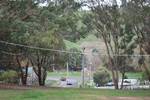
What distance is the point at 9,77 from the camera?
34.9 m

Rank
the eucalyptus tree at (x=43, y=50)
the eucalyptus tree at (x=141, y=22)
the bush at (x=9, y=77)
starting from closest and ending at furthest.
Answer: the eucalyptus tree at (x=43, y=50)
the eucalyptus tree at (x=141, y=22)
the bush at (x=9, y=77)

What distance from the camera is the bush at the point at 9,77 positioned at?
113 feet

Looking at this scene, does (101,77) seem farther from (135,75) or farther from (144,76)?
(144,76)

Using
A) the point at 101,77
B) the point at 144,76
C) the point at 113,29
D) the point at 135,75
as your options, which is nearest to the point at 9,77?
the point at 113,29

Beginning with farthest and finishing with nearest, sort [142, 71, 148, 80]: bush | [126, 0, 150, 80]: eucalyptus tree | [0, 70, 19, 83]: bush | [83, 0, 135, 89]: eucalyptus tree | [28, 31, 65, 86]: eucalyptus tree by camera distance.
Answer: [142, 71, 148, 80]: bush
[0, 70, 19, 83]: bush
[83, 0, 135, 89]: eucalyptus tree
[126, 0, 150, 80]: eucalyptus tree
[28, 31, 65, 86]: eucalyptus tree

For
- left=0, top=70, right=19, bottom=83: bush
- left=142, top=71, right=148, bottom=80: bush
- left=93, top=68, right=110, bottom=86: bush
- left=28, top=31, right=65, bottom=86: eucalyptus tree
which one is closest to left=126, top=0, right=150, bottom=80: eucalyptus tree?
left=142, top=71, right=148, bottom=80: bush

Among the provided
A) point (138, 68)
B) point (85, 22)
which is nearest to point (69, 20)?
point (85, 22)

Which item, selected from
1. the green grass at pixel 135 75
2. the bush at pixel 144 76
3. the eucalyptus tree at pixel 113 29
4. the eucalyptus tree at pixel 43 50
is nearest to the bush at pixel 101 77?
the green grass at pixel 135 75

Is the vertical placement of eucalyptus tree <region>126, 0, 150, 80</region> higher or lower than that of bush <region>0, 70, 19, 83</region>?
higher

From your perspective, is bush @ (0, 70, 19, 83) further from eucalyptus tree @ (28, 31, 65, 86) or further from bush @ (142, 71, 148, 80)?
bush @ (142, 71, 148, 80)

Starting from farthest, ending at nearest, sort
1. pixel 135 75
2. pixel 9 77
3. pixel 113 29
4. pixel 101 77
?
pixel 101 77 < pixel 135 75 < pixel 9 77 < pixel 113 29

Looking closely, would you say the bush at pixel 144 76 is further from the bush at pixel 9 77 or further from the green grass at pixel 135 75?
the bush at pixel 9 77

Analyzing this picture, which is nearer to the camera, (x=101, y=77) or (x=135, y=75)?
(x=135, y=75)

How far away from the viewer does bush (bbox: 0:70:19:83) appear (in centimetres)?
3438
